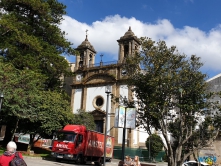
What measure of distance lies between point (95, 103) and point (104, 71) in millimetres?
4989

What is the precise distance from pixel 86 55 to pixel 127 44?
7.59m

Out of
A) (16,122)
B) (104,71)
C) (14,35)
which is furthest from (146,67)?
(104,71)

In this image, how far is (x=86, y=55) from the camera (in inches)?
1720

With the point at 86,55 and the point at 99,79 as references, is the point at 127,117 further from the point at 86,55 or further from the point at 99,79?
the point at 86,55

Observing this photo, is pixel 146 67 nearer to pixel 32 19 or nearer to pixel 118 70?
pixel 32 19

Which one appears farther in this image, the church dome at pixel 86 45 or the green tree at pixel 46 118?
the church dome at pixel 86 45

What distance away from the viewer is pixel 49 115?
2167 cm

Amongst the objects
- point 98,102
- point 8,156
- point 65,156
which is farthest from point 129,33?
point 8,156

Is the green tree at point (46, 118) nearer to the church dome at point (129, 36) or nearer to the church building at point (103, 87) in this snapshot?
the church building at point (103, 87)

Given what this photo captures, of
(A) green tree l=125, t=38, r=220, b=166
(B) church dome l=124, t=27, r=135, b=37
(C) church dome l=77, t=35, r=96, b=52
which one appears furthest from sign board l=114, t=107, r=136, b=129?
A: (C) church dome l=77, t=35, r=96, b=52

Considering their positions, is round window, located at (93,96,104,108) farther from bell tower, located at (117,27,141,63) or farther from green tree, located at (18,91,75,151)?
green tree, located at (18,91,75,151)

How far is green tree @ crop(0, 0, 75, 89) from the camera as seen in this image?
24453 millimetres

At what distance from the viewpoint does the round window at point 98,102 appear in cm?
3934

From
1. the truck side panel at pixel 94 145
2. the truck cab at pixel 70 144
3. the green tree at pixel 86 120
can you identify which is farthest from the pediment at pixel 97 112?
the truck cab at pixel 70 144
